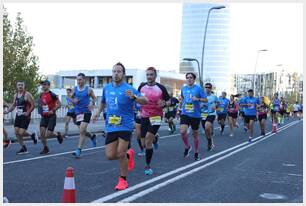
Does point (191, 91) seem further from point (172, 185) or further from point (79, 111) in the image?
point (172, 185)

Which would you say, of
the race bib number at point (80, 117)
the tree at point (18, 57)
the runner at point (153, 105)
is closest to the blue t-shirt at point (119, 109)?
the runner at point (153, 105)

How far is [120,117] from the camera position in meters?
7.06

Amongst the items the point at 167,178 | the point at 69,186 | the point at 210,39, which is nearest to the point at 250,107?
the point at 167,178

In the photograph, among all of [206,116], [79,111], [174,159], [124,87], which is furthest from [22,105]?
[206,116]

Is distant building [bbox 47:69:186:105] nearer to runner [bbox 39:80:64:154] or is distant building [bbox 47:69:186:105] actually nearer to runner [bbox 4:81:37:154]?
runner [bbox 39:80:64:154]

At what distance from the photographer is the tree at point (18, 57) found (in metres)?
35.0

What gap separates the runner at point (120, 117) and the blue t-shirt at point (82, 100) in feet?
12.1

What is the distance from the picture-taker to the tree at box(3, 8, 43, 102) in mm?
35031

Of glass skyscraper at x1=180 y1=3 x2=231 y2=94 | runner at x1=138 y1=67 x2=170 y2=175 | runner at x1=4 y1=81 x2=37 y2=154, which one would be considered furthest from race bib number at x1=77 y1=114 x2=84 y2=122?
glass skyscraper at x1=180 y1=3 x2=231 y2=94

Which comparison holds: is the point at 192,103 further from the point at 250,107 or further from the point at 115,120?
the point at 250,107

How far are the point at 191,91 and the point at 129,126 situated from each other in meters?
3.94

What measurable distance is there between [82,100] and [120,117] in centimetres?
391

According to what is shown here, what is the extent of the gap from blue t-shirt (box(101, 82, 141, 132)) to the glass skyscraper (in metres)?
150

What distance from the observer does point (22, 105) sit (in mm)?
11133
